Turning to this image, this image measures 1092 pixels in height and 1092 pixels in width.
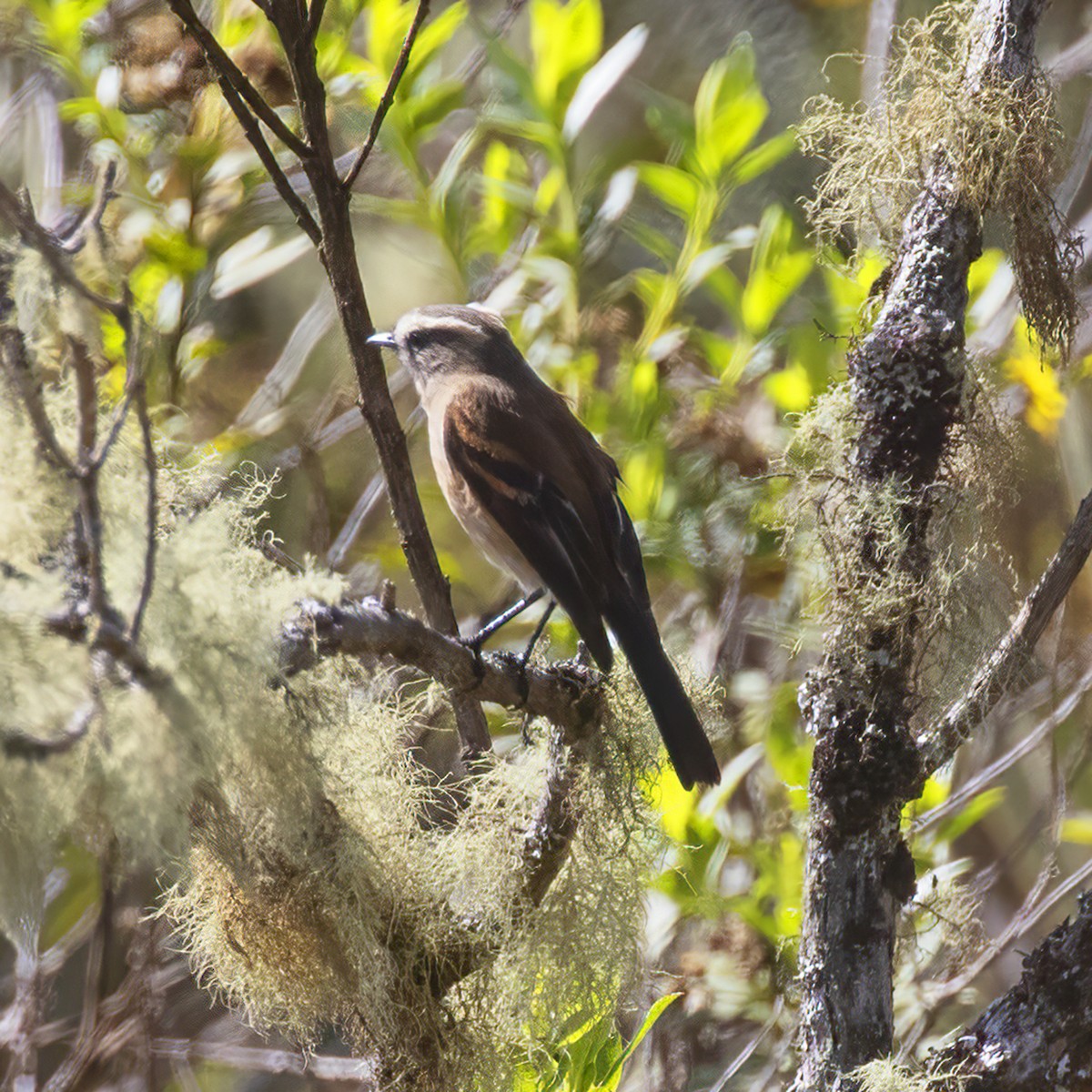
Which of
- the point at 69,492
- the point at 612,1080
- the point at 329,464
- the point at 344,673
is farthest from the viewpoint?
the point at 329,464

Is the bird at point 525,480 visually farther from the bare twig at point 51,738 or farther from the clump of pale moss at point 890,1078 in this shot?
the bare twig at point 51,738

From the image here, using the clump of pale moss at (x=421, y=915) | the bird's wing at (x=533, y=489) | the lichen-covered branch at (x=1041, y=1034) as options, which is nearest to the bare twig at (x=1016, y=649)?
the lichen-covered branch at (x=1041, y=1034)

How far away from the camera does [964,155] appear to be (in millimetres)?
1186

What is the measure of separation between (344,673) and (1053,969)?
64 centimetres

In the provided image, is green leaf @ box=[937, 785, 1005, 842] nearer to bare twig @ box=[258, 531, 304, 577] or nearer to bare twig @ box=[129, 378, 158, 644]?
bare twig @ box=[258, 531, 304, 577]

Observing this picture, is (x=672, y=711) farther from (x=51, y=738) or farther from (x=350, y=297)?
(x=51, y=738)

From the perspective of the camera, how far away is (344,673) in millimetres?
1004

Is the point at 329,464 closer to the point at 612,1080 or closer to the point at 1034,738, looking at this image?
the point at 1034,738

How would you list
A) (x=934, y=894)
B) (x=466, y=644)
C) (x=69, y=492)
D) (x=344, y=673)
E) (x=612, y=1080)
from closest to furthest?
1. (x=69, y=492)
2. (x=344, y=673)
3. (x=466, y=644)
4. (x=612, y=1080)
5. (x=934, y=894)

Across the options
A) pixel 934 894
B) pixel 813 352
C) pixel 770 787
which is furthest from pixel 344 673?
pixel 770 787

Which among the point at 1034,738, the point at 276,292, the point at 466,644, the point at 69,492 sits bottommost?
the point at 1034,738

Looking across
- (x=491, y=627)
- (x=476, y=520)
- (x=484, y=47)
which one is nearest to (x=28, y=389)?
(x=491, y=627)

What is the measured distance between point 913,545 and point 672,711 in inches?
11.8

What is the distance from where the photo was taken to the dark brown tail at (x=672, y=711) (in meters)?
1.28
